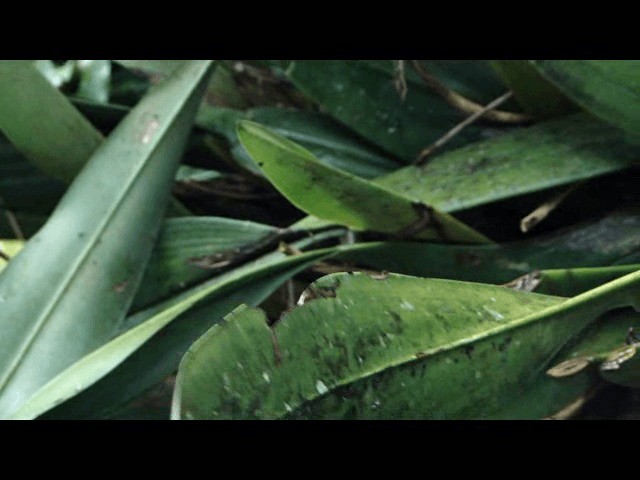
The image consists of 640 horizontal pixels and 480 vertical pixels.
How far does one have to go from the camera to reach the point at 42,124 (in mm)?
679

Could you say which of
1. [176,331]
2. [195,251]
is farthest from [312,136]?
[176,331]

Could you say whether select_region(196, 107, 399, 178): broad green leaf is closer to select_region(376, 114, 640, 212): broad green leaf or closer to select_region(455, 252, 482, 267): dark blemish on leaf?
select_region(376, 114, 640, 212): broad green leaf

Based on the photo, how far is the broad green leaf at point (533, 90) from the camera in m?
0.62

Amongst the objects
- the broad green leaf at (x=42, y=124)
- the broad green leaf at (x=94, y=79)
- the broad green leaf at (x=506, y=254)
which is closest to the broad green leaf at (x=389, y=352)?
the broad green leaf at (x=506, y=254)

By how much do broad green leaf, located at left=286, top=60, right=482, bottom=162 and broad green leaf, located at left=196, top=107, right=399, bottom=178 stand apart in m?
0.02

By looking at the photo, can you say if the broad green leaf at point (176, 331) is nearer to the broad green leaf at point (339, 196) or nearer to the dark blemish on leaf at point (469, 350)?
the broad green leaf at point (339, 196)

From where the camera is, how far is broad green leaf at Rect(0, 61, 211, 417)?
0.54m

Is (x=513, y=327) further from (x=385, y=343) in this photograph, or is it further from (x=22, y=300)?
(x=22, y=300)

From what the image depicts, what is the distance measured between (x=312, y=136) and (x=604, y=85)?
0.28 m

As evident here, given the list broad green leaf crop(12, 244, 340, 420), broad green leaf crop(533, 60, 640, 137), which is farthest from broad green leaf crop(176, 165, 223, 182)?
broad green leaf crop(533, 60, 640, 137)

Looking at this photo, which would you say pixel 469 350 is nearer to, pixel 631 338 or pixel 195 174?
pixel 631 338

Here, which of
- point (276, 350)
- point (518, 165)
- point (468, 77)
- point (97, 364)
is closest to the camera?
point (276, 350)

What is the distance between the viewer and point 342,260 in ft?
1.91

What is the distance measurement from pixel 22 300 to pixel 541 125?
38 centimetres
